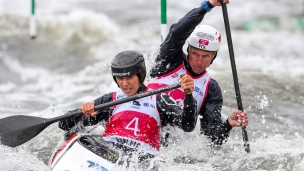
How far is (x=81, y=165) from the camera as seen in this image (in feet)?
17.1

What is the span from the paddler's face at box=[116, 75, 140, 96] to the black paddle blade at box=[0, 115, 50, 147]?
866mm

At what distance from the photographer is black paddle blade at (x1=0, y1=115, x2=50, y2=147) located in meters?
5.77

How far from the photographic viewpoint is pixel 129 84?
5348 mm

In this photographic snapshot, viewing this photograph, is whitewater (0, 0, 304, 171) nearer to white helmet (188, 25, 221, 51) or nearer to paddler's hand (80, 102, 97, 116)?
white helmet (188, 25, 221, 51)

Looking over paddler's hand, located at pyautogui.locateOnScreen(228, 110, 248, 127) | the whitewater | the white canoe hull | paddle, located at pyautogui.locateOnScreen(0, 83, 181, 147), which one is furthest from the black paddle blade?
paddler's hand, located at pyautogui.locateOnScreen(228, 110, 248, 127)

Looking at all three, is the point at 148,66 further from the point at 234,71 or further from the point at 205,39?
the point at 234,71

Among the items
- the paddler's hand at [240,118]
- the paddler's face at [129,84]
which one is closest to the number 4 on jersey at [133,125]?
the paddler's face at [129,84]

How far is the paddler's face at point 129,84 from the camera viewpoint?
5.33 m

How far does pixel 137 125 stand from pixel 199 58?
1057 mm

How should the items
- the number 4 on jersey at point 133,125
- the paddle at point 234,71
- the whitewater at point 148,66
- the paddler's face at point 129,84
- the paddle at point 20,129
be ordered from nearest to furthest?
the paddler's face at point 129,84 < the number 4 on jersey at point 133,125 < the paddle at point 20,129 < the paddle at point 234,71 < the whitewater at point 148,66

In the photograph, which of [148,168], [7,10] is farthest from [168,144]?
[7,10]

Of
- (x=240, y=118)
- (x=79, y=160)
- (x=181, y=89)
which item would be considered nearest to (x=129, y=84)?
(x=79, y=160)

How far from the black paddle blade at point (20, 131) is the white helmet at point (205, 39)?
1.63m

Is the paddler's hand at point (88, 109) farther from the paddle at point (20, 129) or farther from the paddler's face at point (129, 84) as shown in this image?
the paddle at point (20, 129)
